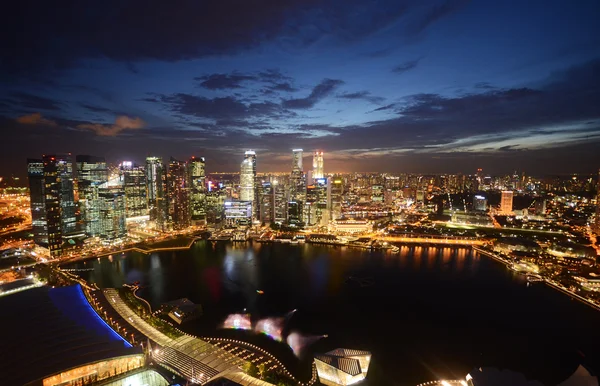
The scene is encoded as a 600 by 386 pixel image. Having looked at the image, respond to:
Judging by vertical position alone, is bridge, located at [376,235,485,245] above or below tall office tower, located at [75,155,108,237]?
below

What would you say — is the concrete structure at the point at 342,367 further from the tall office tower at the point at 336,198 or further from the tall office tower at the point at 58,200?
the tall office tower at the point at 336,198

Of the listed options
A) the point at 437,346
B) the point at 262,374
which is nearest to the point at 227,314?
the point at 262,374

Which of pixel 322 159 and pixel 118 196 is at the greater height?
pixel 322 159

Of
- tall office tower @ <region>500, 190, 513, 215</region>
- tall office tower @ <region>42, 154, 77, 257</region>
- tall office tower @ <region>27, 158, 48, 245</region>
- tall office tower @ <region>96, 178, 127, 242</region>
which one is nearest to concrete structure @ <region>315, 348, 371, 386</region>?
tall office tower @ <region>42, 154, 77, 257</region>

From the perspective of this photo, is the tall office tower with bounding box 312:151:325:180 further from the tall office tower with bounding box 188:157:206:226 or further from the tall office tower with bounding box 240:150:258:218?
the tall office tower with bounding box 188:157:206:226

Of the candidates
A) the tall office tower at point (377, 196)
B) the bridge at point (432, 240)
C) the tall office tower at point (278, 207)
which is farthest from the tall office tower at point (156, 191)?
the tall office tower at point (377, 196)

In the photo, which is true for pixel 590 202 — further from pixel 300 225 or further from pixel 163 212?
pixel 163 212
